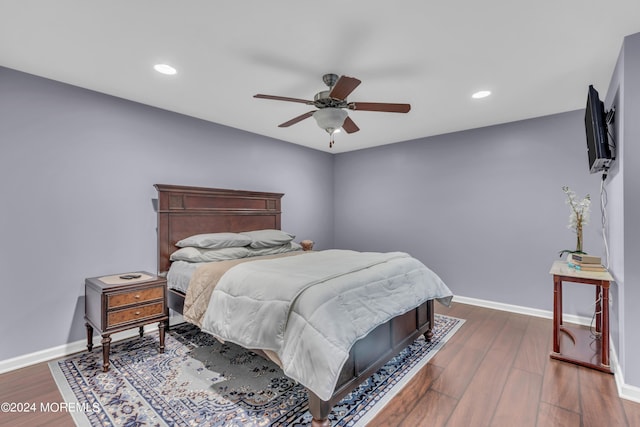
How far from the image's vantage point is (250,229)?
167 inches

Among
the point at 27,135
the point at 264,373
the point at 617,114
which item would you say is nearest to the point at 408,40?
the point at 617,114

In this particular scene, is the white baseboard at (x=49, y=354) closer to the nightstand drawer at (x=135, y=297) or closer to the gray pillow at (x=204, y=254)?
the nightstand drawer at (x=135, y=297)

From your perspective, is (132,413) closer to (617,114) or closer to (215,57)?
(215,57)

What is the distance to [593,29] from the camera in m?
1.97

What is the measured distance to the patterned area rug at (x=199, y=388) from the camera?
1.90m

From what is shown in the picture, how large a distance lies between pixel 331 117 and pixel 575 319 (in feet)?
11.9

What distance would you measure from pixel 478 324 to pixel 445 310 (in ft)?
1.83

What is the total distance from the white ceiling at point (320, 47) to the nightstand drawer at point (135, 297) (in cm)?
189

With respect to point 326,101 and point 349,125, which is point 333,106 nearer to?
point 326,101

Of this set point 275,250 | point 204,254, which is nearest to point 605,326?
point 275,250

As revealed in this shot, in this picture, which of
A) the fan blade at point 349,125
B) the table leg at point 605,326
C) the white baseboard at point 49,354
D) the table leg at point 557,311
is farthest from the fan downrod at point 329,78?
the white baseboard at point 49,354

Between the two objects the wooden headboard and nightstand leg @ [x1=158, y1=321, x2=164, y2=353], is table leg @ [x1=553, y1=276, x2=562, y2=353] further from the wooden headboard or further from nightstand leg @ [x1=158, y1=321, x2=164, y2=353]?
nightstand leg @ [x1=158, y1=321, x2=164, y2=353]

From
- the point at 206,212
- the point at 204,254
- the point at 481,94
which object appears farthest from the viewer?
the point at 206,212

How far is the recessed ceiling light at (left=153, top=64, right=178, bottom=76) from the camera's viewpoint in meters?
2.46
